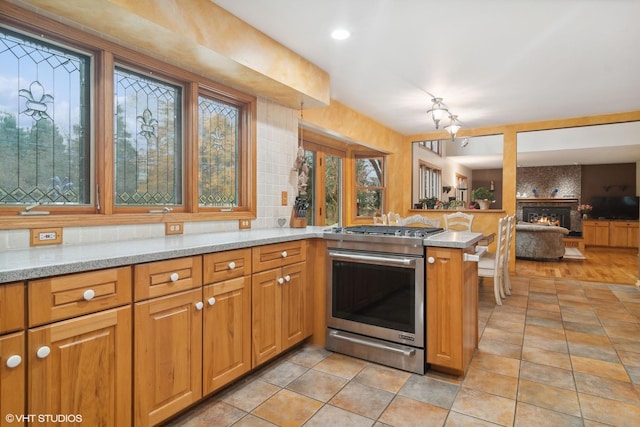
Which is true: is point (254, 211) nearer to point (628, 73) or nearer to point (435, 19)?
point (435, 19)

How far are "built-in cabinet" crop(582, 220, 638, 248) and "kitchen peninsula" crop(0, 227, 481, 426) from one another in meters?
9.10

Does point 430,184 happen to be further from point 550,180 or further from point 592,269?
point 550,180

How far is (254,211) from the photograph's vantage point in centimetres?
312

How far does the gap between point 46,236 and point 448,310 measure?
91.6 inches

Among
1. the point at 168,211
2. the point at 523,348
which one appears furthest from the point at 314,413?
the point at 523,348

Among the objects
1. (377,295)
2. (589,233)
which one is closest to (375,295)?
(377,295)

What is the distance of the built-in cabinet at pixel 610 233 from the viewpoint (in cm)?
902

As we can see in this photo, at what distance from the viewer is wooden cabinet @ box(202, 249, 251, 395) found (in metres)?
1.91

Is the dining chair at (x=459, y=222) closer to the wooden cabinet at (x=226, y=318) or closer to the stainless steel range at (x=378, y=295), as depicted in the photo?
the stainless steel range at (x=378, y=295)

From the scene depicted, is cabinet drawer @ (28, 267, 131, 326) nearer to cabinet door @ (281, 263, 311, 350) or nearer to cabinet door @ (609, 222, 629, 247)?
cabinet door @ (281, 263, 311, 350)

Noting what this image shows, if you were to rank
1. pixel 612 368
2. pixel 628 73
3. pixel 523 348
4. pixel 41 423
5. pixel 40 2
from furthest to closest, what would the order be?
pixel 628 73, pixel 523 348, pixel 612 368, pixel 40 2, pixel 41 423

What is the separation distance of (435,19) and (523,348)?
2.60 meters

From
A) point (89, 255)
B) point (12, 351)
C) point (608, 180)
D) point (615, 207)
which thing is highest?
point (608, 180)

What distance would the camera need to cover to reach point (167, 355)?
1705 mm
